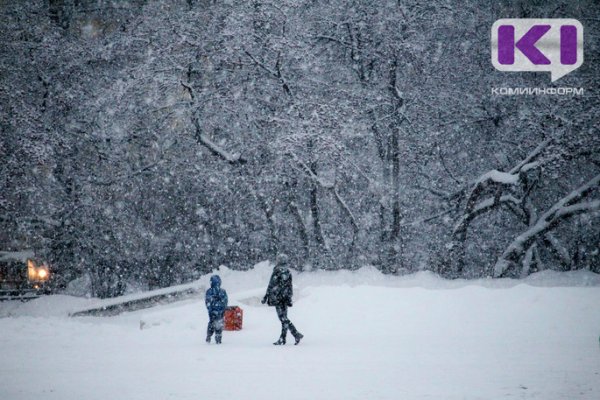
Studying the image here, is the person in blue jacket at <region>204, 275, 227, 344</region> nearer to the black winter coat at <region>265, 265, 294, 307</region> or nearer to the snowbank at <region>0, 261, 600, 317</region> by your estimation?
the black winter coat at <region>265, 265, 294, 307</region>

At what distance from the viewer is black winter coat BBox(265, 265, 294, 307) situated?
11.7 m

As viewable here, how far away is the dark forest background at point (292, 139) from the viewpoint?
2167 cm

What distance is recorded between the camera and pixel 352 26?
23.2 metres

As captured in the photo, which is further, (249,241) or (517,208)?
(249,241)

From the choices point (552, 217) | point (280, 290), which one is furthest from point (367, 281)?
point (552, 217)

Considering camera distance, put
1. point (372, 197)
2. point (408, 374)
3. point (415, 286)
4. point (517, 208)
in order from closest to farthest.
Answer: point (408, 374) < point (415, 286) < point (517, 208) < point (372, 197)

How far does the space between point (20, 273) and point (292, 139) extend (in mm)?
23377

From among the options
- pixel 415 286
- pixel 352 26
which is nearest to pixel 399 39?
pixel 352 26

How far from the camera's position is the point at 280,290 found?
11758mm

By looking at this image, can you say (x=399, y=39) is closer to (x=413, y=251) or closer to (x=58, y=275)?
(x=413, y=251)

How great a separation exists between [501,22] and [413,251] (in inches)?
402

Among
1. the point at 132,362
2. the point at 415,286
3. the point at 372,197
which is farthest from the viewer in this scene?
the point at 372,197

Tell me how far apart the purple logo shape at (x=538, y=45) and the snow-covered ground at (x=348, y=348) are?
7.45 metres

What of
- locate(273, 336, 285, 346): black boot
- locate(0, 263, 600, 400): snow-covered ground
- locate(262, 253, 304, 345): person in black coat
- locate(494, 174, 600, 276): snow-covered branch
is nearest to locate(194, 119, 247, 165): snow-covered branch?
locate(0, 263, 600, 400): snow-covered ground
